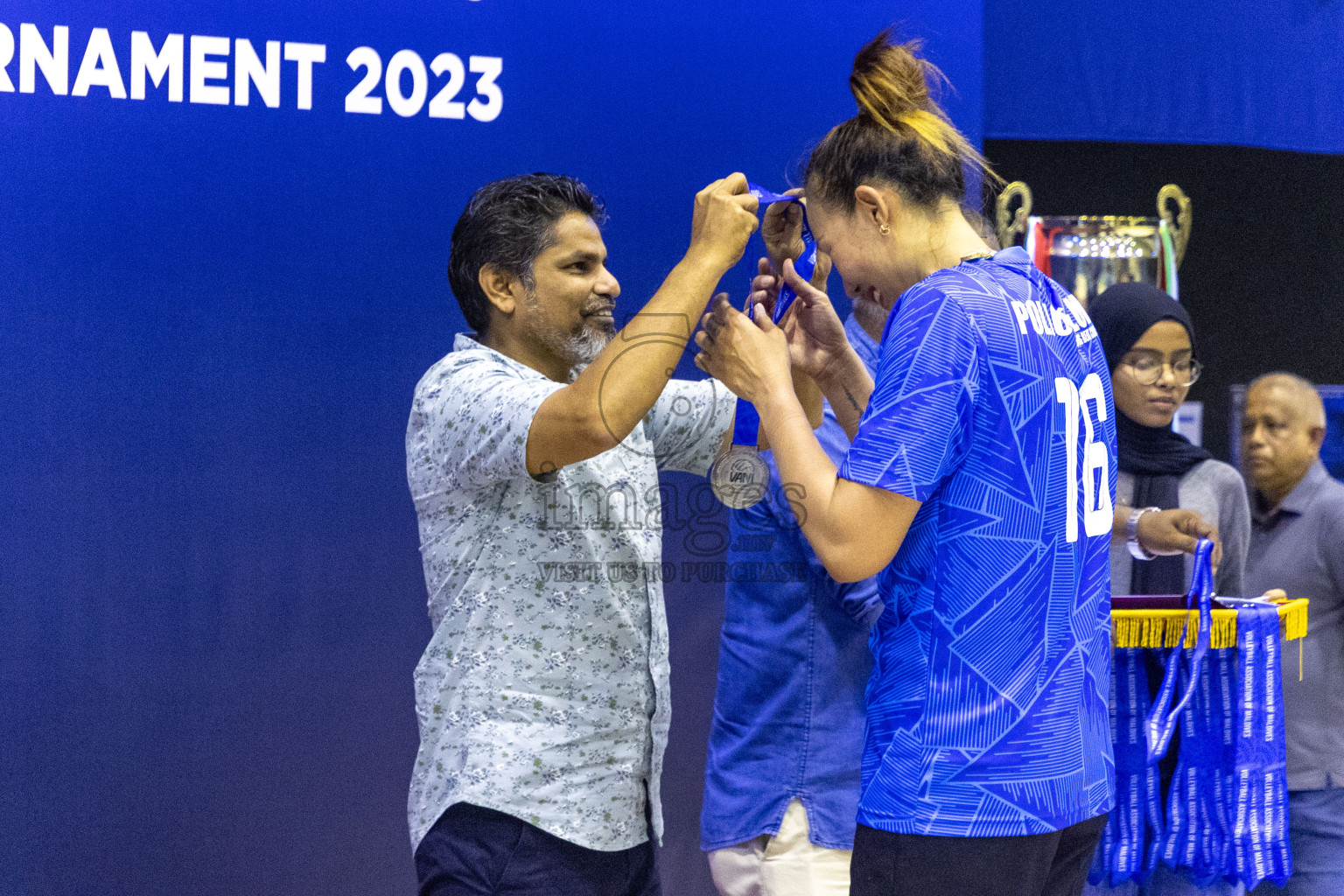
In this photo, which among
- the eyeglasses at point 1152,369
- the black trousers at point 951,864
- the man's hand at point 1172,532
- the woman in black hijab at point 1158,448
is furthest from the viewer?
the eyeglasses at point 1152,369

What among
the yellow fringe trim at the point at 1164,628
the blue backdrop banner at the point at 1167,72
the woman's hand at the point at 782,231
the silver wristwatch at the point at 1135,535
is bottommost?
the yellow fringe trim at the point at 1164,628

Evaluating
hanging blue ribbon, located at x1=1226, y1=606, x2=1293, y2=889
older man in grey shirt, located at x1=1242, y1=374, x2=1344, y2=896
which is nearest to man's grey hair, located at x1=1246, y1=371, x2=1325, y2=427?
older man in grey shirt, located at x1=1242, y1=374, x2=1344, y2=896

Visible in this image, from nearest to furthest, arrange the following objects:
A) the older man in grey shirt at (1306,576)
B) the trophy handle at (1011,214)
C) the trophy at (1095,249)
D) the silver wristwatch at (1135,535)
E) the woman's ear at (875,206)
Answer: the woman's ear at (875,206), the silver wristwatch at (1135,535), the older man in grey shirt at (1306,576), the trophy at (1095,249), the trophy handle at (1011,214)

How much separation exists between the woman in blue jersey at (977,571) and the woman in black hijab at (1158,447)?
1.45 m

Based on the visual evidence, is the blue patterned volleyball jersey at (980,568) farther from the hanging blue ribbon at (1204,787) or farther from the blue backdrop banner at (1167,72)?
the blue backdrop banner at (1167,72)

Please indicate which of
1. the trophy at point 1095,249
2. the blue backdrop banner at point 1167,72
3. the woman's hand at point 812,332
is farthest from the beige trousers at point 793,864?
the blue backdrop banner at point 1167,72

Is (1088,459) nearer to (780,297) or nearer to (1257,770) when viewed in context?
(780,297)

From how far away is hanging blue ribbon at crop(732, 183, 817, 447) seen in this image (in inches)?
66.7

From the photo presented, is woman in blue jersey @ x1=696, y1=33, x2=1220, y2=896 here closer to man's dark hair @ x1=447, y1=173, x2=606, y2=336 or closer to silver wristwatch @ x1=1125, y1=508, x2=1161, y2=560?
man's dark hair @ x1=447, y1=173, x2=606, y2=336

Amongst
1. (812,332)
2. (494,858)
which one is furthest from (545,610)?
(812,332)

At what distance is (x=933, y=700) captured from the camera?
1267mm

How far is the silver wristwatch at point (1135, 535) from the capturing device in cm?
249

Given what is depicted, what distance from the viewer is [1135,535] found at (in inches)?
98.5

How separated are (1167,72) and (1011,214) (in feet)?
2.38
